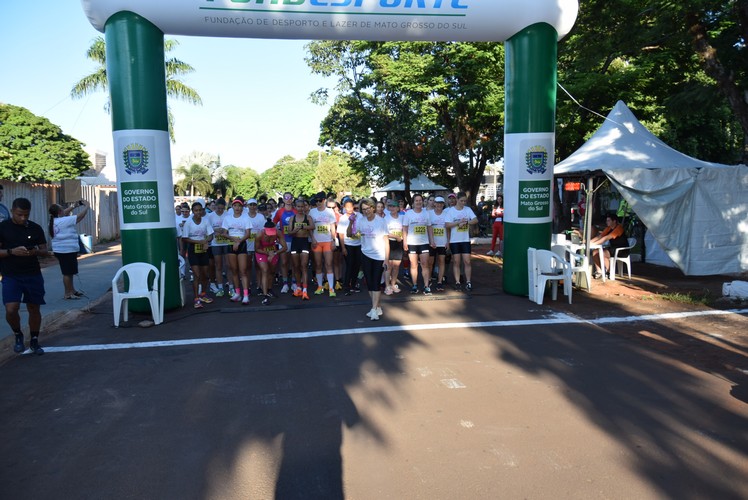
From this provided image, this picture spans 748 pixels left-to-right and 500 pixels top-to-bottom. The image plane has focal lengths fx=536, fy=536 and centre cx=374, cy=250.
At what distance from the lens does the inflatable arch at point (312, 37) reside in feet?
27.3

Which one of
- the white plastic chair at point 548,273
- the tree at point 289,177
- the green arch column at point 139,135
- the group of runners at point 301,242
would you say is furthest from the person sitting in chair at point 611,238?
the tree at point 289,177

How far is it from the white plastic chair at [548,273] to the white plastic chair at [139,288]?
6.14m

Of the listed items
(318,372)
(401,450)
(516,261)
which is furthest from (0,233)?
(516,261)

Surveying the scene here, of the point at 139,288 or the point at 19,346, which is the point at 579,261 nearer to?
the point at 139,288

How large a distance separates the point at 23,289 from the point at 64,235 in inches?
146

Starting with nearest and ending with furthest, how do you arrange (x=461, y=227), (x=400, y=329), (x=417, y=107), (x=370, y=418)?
1. (x=370, y=418)
2. (x=400, y=329)
3. (x=461, y=227)
4. (x=417, y=107)

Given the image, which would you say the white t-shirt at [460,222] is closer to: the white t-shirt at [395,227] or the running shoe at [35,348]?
the white t-shirt at [395,227]

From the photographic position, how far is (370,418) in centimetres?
454

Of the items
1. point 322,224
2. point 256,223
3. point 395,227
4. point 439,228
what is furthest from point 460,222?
point 256,223

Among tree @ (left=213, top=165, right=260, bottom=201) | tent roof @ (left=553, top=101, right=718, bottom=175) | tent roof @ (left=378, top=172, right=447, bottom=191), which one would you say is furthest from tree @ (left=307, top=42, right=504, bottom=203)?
tree @ (left=213, top=165, right=260, bottom=201)

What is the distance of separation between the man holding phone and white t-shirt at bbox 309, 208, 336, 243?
4.56 metres

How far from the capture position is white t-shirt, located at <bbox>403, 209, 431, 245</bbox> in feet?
33.2

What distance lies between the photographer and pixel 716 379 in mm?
5328

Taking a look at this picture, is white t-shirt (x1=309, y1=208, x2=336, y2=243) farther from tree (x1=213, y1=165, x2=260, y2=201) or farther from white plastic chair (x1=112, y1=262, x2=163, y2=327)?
tree (x1=213, y1=165, x2=260, y2=201)
